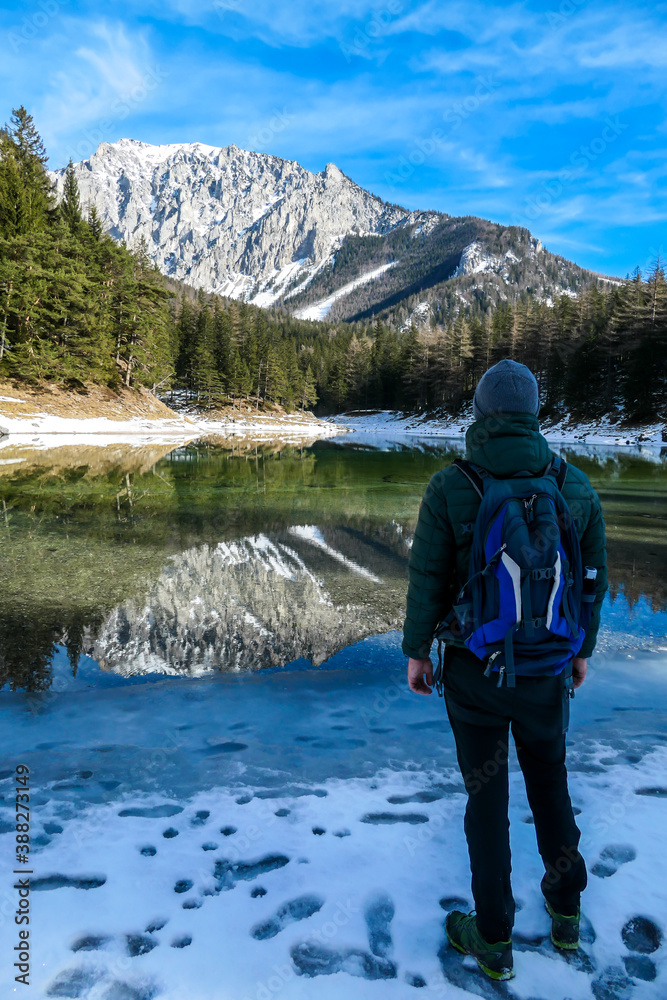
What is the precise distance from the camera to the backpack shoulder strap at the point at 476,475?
2209mm

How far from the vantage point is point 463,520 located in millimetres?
2242

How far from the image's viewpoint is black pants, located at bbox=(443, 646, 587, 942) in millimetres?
2219

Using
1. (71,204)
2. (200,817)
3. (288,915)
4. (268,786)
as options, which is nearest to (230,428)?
(71,204)

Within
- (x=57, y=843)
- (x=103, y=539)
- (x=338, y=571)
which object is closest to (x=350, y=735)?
(x=57, y=843)

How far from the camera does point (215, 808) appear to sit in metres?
3.32

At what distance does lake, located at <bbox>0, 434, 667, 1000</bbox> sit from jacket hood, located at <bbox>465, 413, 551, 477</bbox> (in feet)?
7.16

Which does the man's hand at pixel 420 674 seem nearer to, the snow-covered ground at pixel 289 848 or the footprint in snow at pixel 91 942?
the snow-covered ground at pixel 289 848

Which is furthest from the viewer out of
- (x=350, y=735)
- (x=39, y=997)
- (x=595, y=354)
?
(x=595, y=354)

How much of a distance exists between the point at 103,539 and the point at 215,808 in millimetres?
8296

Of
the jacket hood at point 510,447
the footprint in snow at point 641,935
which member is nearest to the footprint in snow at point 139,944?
the footprint in snow at point 641,935

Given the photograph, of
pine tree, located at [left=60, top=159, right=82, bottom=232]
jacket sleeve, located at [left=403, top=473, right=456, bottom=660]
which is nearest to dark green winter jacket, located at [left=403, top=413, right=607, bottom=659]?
A: jacket sleeve, located at [left=403, top=473, right=456, bottom=660]

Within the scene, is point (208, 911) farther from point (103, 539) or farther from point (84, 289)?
point (84, 289)

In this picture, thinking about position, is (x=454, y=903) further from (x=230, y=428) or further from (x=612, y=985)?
(x=230, y=428)

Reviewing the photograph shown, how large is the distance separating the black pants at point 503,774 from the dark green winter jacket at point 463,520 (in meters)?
0.25
